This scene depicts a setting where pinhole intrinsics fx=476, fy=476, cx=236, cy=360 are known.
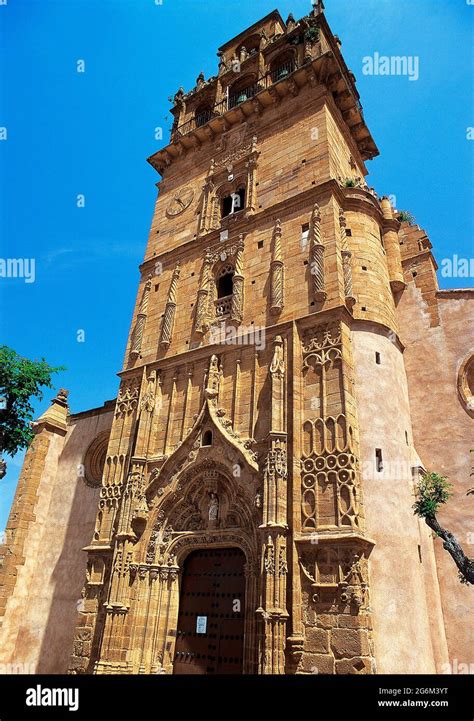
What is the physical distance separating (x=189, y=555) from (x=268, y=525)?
11.3 feet

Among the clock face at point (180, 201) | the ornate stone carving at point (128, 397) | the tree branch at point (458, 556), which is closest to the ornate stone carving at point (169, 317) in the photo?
the ornate stone carving at point (128, 397)

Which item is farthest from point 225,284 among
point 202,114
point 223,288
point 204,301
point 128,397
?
point 202,114

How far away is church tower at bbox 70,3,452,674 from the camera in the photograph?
1037 centimetres

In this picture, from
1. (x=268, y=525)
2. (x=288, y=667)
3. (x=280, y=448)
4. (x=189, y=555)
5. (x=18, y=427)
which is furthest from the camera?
(x=18, y=427)

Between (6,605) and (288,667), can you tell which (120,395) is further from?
(288,667)

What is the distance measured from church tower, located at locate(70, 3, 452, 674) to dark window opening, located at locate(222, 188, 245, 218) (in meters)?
0.08

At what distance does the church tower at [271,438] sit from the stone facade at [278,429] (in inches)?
2.2

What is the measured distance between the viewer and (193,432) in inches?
549

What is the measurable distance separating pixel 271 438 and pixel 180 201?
12964mm

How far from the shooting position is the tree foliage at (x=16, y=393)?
1575cm

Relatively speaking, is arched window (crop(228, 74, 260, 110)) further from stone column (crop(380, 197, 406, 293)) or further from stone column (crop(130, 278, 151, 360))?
stone column (crop(130, 278, 151, 360))

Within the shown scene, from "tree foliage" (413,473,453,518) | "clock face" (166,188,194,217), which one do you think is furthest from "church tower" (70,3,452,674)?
"tree foliage" (413,473,453,518)

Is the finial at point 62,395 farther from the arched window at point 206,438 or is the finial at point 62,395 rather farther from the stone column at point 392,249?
the stone column at point 392,249
